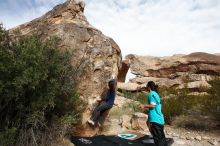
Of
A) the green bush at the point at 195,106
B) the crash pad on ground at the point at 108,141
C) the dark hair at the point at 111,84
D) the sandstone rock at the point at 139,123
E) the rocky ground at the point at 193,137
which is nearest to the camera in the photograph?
the crash pad on ground at the point at 108,141

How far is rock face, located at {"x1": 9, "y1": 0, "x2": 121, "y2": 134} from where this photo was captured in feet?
30.1

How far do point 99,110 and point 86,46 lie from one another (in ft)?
6.51

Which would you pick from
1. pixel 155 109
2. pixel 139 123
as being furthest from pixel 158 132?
pixel 139 123

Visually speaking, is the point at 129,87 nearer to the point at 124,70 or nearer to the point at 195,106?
the point at 124,70

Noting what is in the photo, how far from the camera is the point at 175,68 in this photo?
78.7ft

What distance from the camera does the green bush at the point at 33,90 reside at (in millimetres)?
6586

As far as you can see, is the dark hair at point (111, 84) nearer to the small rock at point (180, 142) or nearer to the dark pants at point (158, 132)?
the dark pants at point (158, 132)

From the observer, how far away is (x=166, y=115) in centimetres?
1200

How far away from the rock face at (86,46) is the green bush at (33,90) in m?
0.95

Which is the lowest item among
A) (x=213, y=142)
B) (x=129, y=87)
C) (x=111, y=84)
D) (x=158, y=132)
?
(x=213, y=142)

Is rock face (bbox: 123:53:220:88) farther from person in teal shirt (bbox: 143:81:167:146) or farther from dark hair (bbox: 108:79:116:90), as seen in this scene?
person in teal shirt (bbox: 143:81:167:146)

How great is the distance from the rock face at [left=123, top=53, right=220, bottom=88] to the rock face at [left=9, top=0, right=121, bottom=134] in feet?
37.7

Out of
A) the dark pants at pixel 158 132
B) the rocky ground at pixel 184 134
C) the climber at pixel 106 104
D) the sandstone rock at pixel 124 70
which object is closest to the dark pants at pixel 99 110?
the climber at pixel 106 104

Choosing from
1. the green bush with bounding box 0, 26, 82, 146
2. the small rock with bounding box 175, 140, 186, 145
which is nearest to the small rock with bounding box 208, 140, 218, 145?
the small rock with bounding box 175, 140, 186, 145
